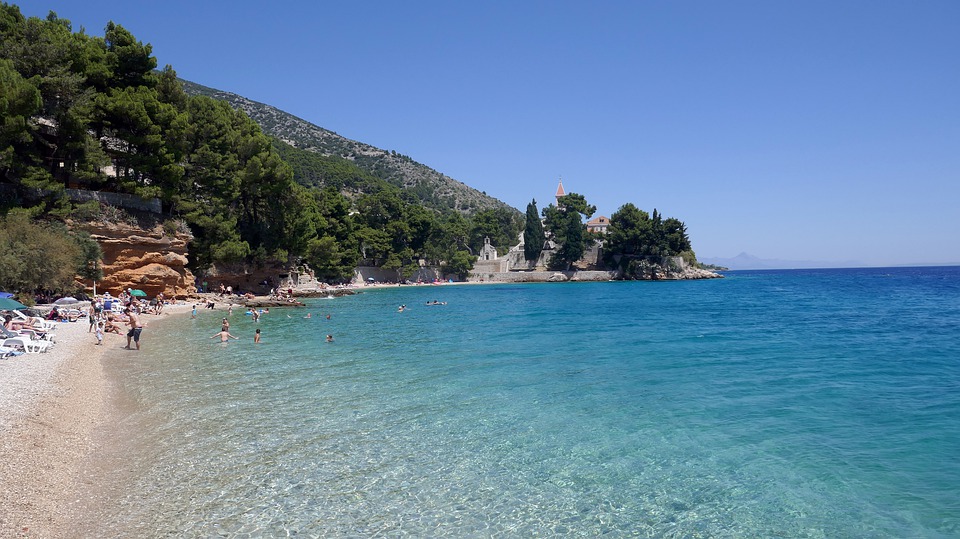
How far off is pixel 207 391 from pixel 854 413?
43.0 feet

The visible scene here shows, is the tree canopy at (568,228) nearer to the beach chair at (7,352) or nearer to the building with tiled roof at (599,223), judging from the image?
the building with tiled roof at (599,223)

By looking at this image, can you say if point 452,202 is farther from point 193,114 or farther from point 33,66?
point 33,66

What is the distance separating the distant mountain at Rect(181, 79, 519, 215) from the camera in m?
133

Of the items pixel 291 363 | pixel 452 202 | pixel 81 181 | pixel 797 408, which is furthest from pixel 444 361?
pixel 452 202

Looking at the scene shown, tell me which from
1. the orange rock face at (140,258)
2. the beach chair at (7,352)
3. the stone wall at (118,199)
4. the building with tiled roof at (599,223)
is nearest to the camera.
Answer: the beach chair at (7,352)

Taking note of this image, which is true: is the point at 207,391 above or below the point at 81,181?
below

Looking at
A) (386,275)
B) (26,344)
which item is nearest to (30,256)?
(26,344)

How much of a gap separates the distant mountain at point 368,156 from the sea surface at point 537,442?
112705mm

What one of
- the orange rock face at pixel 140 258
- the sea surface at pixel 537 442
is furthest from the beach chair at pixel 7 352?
the orange rock face at pixel 140 258

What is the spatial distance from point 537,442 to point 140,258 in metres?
29.6

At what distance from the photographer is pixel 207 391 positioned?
38.4ft

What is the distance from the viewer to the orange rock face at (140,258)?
2808 cm

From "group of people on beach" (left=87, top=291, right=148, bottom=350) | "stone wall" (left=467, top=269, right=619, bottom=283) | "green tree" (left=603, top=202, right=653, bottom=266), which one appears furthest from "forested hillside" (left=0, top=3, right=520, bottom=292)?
"green tree" (left=603, top=202, right=653, bottom=266)

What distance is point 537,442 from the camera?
8.56 meters
